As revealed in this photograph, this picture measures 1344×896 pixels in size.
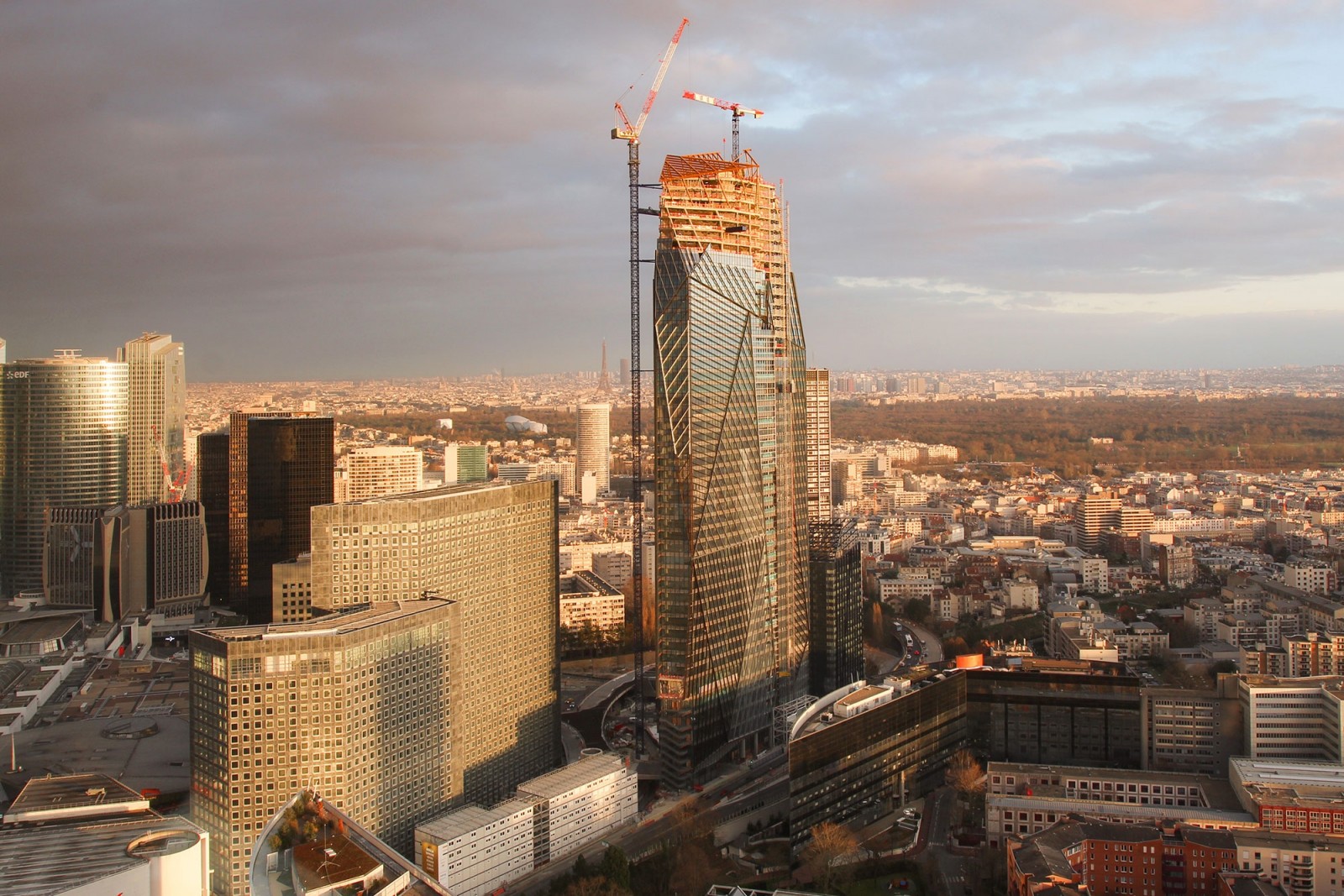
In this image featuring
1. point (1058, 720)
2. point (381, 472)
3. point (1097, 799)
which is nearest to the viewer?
point (1097, 799)

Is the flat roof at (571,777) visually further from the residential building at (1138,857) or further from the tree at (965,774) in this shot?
the residential building at (1138,857)

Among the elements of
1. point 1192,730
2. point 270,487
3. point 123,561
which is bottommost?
point 1192,730

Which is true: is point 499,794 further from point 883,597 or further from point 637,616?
point 883,597

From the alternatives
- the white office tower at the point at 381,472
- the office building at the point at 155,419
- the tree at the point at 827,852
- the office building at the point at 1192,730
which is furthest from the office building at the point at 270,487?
the office building at the point at 1192,730

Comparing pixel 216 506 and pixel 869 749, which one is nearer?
pixel 869 749

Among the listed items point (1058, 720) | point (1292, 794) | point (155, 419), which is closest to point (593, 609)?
point (1058, 720)

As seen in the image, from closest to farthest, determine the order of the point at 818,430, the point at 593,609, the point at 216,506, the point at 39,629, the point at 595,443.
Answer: the point at 818,430
the point at 39,629
the point at 593,609
the point at 216,506
the point at 595,443

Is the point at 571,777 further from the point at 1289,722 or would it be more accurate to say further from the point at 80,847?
the point at 1289,722

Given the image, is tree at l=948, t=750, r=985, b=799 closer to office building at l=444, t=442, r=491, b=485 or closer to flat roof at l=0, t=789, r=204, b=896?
flat roof at l=0, t=789, r=204, b=896
